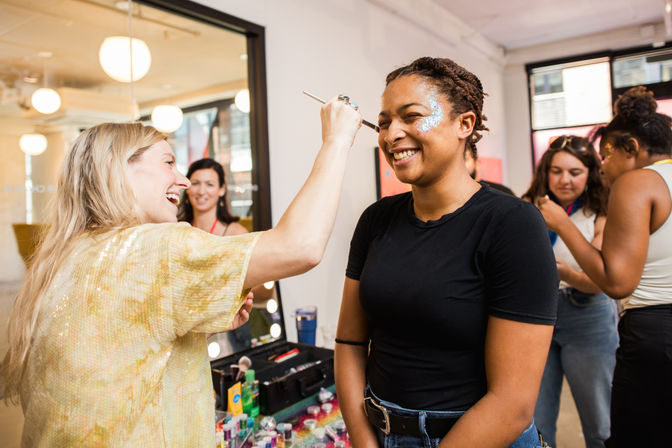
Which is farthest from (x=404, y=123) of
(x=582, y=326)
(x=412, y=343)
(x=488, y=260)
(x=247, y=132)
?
(x=247, y=132)

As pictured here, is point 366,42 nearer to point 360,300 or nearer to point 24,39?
point 24,39

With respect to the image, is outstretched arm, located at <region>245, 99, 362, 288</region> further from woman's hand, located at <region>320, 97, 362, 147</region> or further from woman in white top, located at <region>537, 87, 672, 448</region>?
woman in white top, located at <region>537, 87, 672, 448</region>

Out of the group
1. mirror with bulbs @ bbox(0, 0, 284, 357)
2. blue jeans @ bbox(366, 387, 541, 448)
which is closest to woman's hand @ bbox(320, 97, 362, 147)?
blue jeans @ bbox(366, 387, 541, 448)

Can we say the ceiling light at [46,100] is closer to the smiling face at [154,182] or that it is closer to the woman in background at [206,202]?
the woman in background at [206,202]

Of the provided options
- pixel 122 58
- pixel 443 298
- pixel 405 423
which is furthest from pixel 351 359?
pixel 122 58

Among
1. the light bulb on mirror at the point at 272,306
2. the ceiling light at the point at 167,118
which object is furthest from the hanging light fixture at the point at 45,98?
the light bulb on mirror at the point at 272,306

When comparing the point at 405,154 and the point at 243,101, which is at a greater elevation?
the point at 243,101

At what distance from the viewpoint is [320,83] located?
3.12m

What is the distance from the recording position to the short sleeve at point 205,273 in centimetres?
84

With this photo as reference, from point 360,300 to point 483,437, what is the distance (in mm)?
405

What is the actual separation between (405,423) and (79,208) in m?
0.82

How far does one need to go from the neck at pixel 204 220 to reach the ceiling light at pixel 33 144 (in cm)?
76

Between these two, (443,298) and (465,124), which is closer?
(443,298)

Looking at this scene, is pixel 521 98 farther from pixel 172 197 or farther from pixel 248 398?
pixel 172 197
